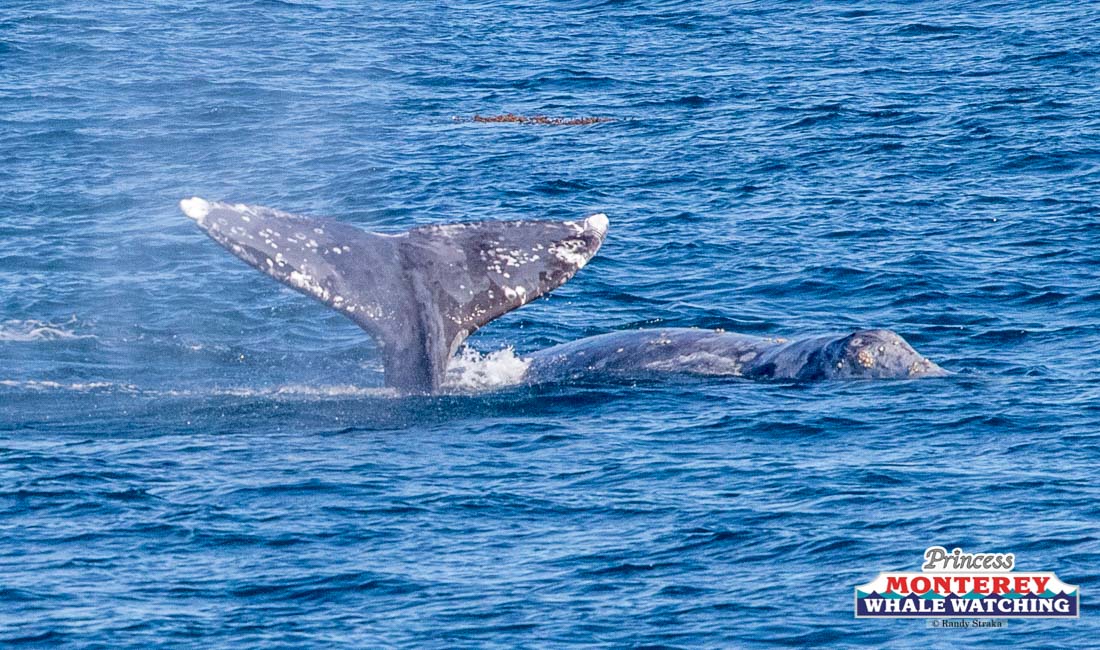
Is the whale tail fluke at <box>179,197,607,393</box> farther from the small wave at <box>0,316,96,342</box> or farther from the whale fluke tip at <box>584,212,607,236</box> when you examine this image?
the small wave at <box>0,316,96,342</box>

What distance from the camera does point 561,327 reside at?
2739cm

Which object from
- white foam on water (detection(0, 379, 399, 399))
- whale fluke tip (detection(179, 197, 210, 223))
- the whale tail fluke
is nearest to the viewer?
whale fluke tip (detection(179, 197, 210, 223))

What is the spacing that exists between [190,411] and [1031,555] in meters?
9.79

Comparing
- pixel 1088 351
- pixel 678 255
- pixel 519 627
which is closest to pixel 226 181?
pixel 678 255

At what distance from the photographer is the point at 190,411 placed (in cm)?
2169

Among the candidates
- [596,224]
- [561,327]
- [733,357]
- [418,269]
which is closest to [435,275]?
[418,269]

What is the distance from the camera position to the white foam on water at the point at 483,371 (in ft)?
72.8

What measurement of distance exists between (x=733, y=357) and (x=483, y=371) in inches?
121

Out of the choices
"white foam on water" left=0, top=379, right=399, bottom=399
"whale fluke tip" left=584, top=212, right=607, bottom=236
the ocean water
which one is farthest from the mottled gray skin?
"whale fluke tip" left=584, top=212, right=607, bottom=236

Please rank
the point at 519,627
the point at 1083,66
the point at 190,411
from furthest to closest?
the point at 1083,66
the point at 190,411
the point at 519,627

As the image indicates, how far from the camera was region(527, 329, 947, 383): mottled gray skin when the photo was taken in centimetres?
2250

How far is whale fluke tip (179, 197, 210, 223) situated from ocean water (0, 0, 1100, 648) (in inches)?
107

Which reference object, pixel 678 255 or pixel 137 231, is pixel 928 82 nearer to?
pixel 678 255

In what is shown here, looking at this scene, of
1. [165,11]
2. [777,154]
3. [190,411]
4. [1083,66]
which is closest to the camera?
[190,411]
